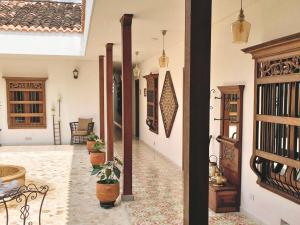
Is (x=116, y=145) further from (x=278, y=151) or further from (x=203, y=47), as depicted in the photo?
(x=203, y=47)

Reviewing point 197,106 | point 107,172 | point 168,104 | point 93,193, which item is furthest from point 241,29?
point 168,104

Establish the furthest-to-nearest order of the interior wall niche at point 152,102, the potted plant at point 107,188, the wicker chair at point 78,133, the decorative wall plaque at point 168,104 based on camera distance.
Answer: the wicker chair at point 78,133 < the interior wall niche at point 152,102 < the decorative wall plaque at point 168,104 < the potted plant at point 107,188

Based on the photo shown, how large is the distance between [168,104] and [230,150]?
3.36 metres

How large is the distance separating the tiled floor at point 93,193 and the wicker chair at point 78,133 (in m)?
1.42

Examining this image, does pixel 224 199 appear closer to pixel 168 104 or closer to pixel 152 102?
pixel 168 104

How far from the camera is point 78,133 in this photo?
420 inches

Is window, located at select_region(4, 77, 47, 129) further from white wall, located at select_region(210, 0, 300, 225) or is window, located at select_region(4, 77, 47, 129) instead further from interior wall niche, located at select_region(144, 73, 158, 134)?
white wall, located at select_region(210, 0, 300, 225)

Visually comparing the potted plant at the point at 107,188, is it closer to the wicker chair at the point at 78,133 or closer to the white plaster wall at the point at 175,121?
the white plaster wall at the point at 175,121

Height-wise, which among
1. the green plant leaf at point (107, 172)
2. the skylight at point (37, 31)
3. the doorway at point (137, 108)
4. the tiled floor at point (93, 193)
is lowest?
the tiled floor at point (93, 193)

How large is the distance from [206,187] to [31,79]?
1006 centimetres

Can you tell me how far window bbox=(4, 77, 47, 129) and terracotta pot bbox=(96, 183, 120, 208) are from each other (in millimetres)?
7082

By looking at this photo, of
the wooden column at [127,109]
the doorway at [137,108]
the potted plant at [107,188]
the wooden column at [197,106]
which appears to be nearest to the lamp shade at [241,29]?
the wooden column at [197,106]

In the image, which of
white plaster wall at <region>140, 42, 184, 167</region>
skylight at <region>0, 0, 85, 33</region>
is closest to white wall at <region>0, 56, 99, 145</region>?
skylight at <region>0, 0, 85, 33</region>

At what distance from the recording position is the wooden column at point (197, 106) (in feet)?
6.52
